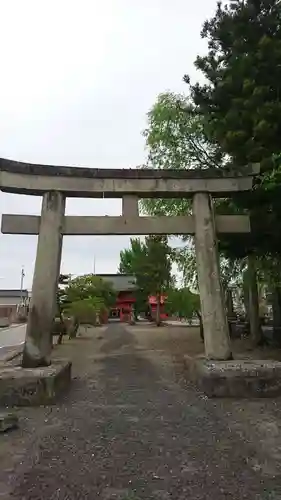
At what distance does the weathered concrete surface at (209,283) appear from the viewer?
860cm

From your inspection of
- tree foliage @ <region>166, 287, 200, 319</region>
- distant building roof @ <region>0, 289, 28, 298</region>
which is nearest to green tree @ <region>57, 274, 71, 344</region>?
tree foliage @ <region>166, 287, 200, 319</region>

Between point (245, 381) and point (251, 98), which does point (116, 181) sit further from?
point (245, 381)

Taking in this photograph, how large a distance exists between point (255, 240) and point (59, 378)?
5182 mm

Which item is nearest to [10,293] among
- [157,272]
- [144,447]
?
[157,272]

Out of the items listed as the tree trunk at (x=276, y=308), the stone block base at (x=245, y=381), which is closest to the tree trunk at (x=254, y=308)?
the tree trunk at (x=276, y=308)

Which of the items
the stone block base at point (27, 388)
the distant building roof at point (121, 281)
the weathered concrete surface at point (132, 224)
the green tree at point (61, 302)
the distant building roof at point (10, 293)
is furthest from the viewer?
the distant building roof at point (10, 293)

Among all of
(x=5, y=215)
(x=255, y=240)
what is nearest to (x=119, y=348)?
(x=255, y=240)

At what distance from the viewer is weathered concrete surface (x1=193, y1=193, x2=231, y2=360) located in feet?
28.2

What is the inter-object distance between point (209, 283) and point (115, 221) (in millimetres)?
2151

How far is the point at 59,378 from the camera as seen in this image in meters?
7.95

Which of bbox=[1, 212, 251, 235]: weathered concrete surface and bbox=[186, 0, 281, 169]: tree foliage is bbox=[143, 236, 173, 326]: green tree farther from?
bbox=[1, 212, 251, 235]: weathered concrete surface

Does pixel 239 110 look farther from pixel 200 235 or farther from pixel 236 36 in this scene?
pixel 200 235

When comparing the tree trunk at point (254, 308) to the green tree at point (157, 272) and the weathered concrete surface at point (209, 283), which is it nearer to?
the weathered concrete surface at point (209, 283)

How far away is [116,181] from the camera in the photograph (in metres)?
9.11
